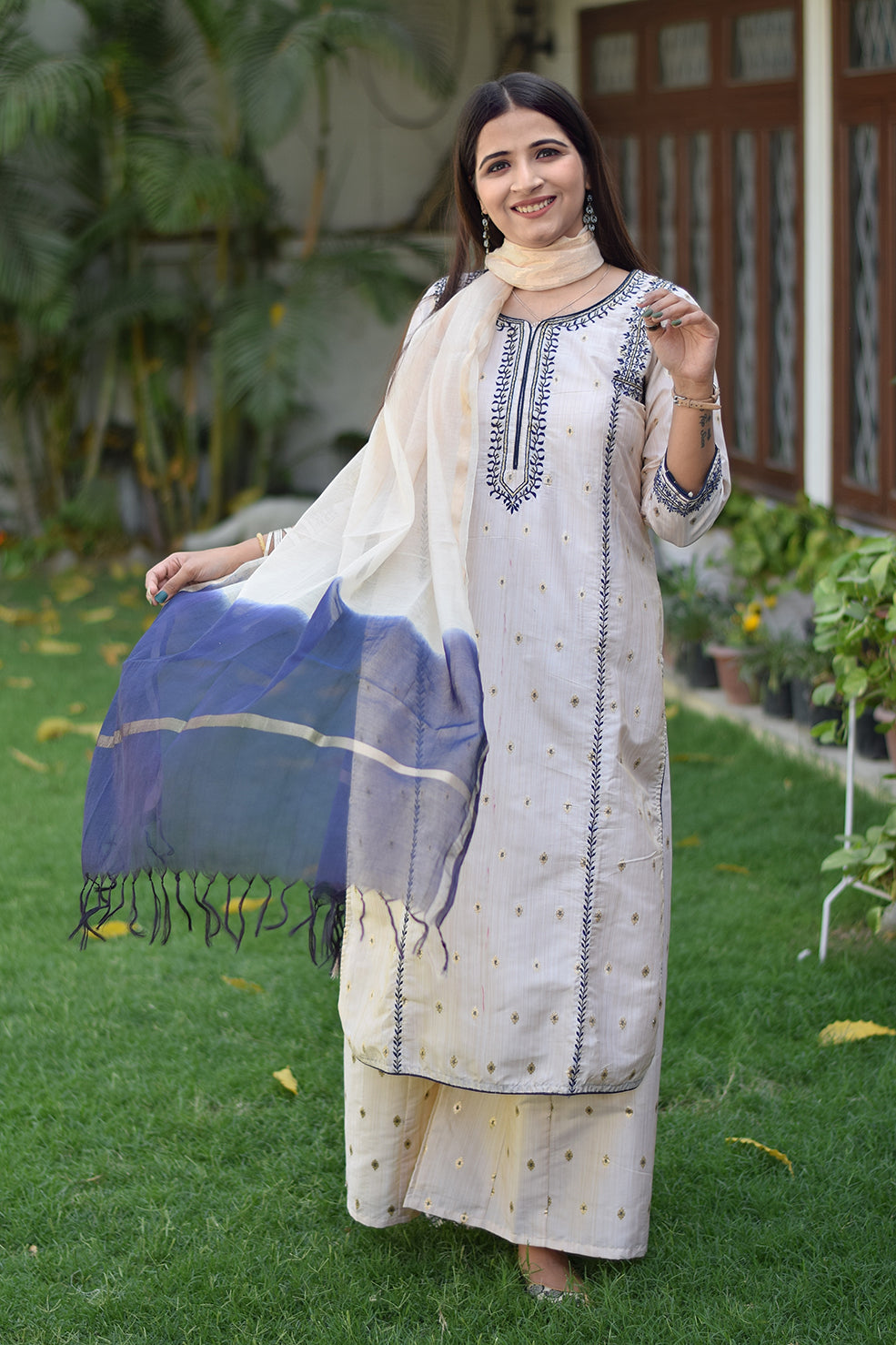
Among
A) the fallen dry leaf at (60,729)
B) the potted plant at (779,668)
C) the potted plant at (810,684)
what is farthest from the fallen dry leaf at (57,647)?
the potted plant at (810,684)

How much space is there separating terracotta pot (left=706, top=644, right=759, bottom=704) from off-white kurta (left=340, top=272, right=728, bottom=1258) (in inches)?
129

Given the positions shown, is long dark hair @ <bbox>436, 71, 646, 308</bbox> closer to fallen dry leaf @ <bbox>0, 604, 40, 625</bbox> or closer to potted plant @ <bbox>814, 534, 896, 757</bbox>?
potted plant @ <bbox>814, 534, 896, 757</bbox>

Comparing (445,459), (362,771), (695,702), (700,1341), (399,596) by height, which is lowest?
(695,702)

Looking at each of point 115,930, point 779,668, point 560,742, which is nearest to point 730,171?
point 779,668

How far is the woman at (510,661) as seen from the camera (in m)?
1.98

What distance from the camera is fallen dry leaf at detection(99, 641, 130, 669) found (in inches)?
248

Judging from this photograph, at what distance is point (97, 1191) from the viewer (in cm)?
257

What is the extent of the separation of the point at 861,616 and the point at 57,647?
14.0 ft

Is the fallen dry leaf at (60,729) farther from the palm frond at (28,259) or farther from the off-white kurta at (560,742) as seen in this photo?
the off-white kurta at (560,742)

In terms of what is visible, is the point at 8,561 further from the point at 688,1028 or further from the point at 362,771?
the point at 362,771

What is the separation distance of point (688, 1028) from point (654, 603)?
128 centimetres

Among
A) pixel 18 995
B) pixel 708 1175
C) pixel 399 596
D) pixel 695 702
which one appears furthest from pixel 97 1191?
pixel 695 702

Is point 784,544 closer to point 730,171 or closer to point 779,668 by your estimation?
point 779,668

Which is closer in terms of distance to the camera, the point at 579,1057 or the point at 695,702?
the point at 579,1057
